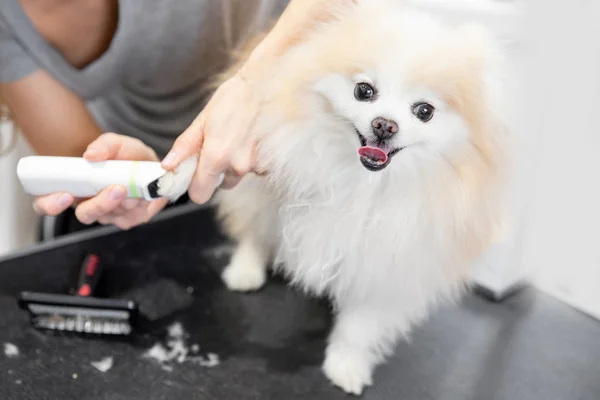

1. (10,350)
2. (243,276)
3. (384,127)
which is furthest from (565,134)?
(10,350)

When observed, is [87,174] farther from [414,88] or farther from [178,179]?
[414,88]

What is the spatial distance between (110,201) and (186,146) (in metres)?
0.12

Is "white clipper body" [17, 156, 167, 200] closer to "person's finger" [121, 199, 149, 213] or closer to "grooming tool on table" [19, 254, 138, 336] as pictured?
"person's finger" [121, 199, 149, 213]

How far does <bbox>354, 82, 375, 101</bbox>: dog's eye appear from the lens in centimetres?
58

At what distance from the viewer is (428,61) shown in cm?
55

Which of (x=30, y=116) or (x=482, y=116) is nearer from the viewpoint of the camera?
(x=482, y=116)

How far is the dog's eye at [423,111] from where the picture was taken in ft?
1.88

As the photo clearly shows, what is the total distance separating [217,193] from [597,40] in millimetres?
786

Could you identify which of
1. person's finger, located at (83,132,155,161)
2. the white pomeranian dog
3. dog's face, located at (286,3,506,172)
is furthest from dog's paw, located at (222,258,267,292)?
dog's face, located at (286,3,506,172)

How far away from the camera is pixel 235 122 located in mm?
698

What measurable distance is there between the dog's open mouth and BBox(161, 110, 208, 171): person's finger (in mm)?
243

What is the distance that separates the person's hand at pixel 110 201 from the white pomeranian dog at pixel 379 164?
78mm

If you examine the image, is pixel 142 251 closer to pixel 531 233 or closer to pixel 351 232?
pixel 351 232

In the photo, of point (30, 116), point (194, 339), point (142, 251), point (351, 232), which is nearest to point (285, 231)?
point (351, 232)
